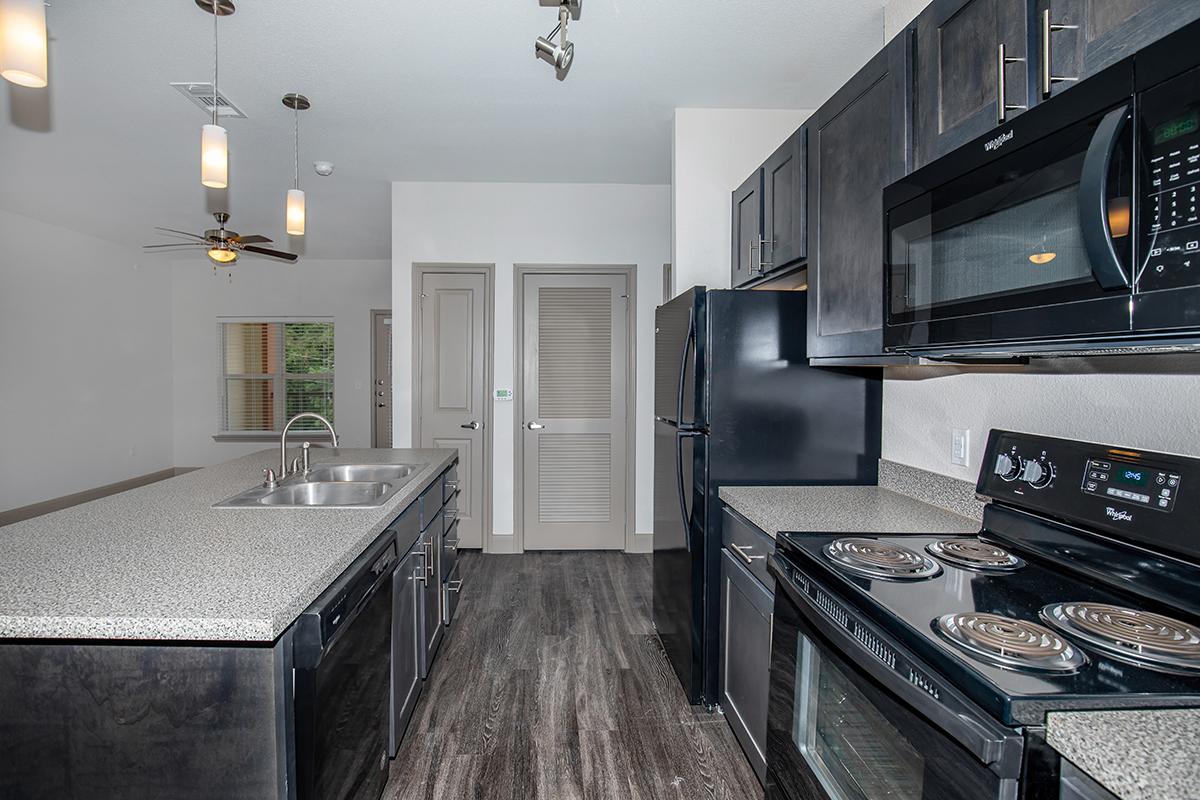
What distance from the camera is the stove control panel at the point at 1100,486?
3.66 ft

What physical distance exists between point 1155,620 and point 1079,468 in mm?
400

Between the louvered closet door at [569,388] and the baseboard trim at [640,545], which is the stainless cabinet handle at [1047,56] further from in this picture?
the baseboard trim at [640,545]

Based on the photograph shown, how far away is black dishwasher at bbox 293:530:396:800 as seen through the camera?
1164 mm


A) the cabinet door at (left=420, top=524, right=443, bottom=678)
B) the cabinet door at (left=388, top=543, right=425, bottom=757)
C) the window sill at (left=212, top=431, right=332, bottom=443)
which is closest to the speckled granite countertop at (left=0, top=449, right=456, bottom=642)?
the cabinet door at (left=388, top=543, right=425, bottom=757)

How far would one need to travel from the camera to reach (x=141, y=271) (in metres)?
6.98

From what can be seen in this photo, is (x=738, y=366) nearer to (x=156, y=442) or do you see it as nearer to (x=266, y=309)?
(x=266, y=309)

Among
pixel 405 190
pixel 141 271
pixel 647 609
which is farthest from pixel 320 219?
pixel 647 609

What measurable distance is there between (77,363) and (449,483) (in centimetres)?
550

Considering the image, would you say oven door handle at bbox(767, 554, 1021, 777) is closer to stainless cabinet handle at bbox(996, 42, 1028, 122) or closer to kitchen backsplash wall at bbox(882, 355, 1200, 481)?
kitchen backsplash wall at bbox(882, 355, 1200, 481)

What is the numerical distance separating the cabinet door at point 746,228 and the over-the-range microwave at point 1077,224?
1334 millimetres

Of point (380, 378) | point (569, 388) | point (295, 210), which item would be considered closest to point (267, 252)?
point (295, 210)

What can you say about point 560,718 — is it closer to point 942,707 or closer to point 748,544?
point 748,544

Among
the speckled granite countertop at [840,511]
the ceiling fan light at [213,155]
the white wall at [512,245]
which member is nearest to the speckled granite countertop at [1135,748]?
the speckled granite countertop at [840,511]

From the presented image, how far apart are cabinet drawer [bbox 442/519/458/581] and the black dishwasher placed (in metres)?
1.03
